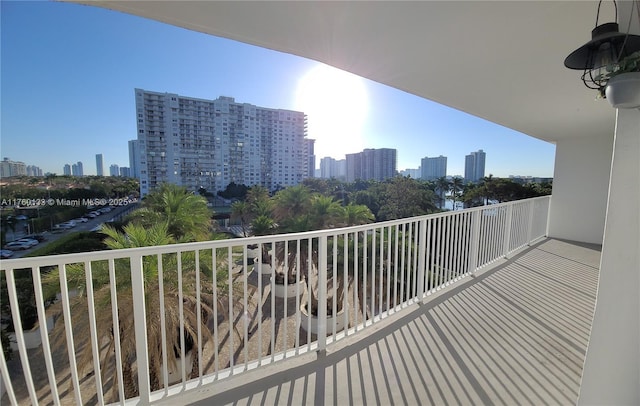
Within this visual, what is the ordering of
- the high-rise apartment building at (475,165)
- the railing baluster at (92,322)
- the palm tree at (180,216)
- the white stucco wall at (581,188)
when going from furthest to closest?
1. the high-rise apartment building at (475,165)
2. the palm tree at (180,216)
3. the white stucco wall at (581,188)
4. the railing baluster at (92,322)

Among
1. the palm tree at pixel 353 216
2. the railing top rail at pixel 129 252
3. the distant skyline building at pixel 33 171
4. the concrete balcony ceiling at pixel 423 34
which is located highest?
the concrete balcony ceiling at pixel 423 34

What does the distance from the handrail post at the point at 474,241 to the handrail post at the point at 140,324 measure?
3758mm

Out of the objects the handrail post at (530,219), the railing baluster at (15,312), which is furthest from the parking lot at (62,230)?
the handrail post at (530,219)

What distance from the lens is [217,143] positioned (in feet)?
106

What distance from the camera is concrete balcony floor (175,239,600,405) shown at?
1631 mm

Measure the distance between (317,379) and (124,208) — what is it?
17.6m

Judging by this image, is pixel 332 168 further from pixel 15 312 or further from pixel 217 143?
pixel 15 312

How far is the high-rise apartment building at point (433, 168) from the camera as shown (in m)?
35.1

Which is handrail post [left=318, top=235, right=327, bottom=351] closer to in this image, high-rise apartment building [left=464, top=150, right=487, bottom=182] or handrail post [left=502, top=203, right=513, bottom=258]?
handrail post [left=502, top=203, right=513, bottom=258]

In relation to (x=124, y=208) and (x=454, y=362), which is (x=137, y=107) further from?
(x=454, y=362)

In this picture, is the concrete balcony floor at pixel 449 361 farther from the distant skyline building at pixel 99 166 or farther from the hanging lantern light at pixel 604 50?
the distant skyline building at pixel 99 166

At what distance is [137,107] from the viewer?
101 ft

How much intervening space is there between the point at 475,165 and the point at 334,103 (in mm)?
30618

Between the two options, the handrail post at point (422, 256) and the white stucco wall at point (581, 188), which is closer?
the handrail post at point (422, 256)
